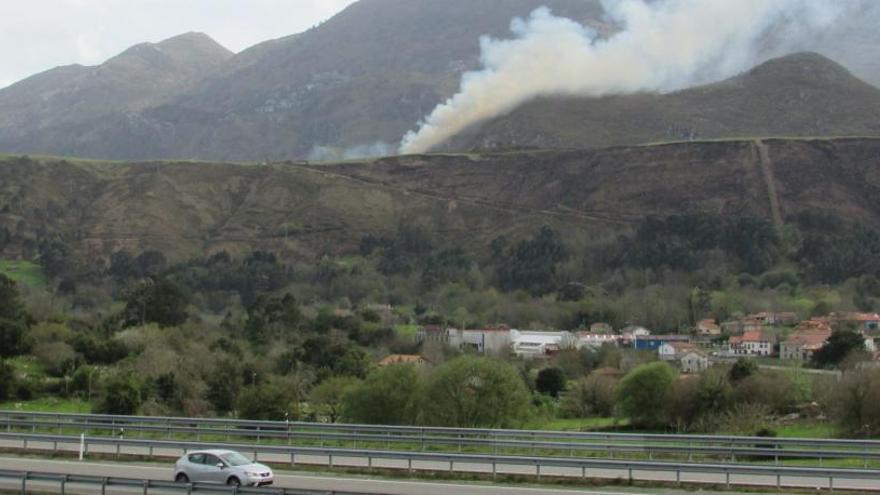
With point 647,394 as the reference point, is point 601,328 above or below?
below

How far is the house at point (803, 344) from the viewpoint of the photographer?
322 ft

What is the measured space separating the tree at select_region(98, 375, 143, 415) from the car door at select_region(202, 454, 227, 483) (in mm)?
32163

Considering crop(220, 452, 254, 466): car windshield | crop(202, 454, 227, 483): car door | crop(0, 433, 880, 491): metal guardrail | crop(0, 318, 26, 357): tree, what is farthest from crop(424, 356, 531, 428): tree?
crop(0, 318, 26, 357): tree

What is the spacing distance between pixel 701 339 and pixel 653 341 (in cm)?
796

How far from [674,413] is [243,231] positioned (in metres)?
124

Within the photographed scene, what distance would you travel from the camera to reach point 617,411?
7025 cm

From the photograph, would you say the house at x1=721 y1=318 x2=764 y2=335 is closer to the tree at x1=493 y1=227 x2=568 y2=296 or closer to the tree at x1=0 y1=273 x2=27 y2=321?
the tree at x1=493 y1=227 x2=568 y2=296

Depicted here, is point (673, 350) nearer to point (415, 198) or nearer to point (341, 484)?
point (341, 484)

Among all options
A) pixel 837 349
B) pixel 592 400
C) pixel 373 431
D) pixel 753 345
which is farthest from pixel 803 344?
pixel 373 431

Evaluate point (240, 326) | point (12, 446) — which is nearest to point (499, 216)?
point (240, 326)

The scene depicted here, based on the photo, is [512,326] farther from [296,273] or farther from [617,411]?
[617,411]

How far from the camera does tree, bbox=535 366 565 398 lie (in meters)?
86.1

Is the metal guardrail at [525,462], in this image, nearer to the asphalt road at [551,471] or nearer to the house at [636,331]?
the asphalt road at [551,471]

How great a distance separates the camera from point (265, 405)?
60.3 meters
